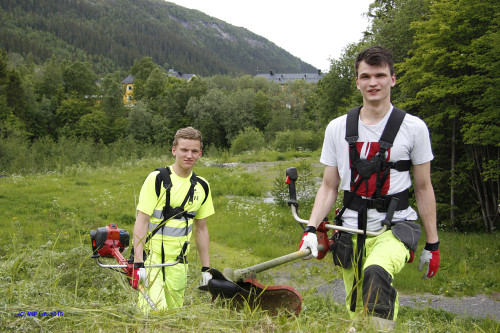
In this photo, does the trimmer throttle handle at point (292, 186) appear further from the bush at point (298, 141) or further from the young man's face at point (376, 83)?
the bush at point (298, 141)

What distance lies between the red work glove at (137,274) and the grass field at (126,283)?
0.21 meters

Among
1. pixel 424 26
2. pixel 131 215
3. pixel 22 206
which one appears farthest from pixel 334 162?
pixel 22 206

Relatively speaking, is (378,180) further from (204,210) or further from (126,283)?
(204,210)

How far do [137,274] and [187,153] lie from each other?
134 cm

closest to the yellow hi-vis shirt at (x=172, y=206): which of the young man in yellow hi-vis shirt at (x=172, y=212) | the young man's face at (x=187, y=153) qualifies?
the young man in yellow hi-vis shirt at (x=172, y=212)

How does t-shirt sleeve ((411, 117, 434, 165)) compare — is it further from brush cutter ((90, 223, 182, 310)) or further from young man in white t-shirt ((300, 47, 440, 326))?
brush cutter ((90, 223, 182, 310))

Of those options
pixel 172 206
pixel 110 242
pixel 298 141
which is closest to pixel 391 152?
pixel 172 206

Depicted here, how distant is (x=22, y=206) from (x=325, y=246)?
13463 mm

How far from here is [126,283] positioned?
9.36 ft

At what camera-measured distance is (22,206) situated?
555 inches

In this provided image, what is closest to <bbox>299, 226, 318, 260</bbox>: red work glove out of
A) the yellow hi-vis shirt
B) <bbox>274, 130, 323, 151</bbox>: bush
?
the yellow hi-vis shirt

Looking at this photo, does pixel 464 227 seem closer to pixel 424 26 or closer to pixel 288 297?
pixel 424 26

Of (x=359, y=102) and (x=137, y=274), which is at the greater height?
(x=359, y=102)

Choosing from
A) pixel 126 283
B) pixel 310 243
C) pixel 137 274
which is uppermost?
pixel 310 243
